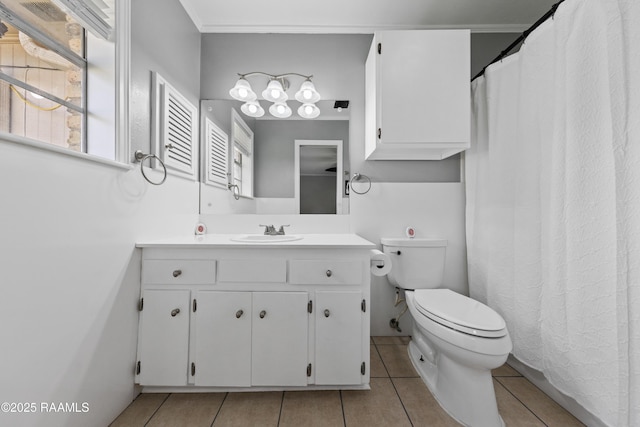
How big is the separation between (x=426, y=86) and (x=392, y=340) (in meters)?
1.76

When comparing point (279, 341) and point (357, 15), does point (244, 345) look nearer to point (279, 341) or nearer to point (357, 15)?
point (279, 341)

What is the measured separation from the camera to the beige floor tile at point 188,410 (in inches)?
49.7

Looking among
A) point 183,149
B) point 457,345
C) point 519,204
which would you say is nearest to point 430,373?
point 457,345

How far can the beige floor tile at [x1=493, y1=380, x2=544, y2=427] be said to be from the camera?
1.29 metres

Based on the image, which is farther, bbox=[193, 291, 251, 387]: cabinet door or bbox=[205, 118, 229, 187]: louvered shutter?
bbox=[205, 118, 229, 187]: louvered shutter

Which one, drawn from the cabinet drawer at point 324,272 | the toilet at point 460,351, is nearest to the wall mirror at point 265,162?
the cabinet drawer at point 324,272

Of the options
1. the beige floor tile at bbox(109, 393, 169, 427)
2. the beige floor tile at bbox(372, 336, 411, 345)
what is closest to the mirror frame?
the beige floor tile at bbox(372, 336, 411, 345)

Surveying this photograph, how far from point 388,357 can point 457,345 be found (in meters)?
0.69

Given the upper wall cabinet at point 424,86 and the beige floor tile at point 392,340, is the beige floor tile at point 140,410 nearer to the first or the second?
the beige floor tile at point 392,340

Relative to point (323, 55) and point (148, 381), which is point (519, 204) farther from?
point (148, 381)

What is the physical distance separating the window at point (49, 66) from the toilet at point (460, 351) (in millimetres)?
1753

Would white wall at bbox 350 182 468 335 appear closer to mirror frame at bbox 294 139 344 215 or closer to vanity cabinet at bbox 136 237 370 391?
mirror frame at bbox 294 139 344 215

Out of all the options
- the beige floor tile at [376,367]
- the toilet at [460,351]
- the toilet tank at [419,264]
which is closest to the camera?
the toilet at [460,351]

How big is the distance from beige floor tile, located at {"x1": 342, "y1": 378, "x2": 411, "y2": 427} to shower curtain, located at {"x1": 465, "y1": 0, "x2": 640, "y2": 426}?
0.77 meters
